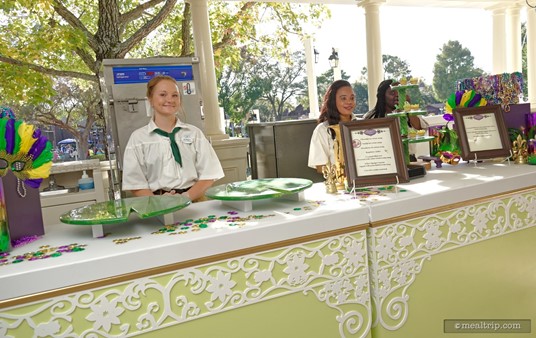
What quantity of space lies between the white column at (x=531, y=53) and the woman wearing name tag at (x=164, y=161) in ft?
20.4

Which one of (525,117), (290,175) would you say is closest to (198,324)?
(525,117)

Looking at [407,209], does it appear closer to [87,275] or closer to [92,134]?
[87,275]

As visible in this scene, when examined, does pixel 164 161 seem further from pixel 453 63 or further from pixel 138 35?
pixel 453 63

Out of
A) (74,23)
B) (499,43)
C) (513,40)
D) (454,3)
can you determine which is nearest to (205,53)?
(74,23)

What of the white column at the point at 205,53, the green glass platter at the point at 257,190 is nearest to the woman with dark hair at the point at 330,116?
the green glass platter at the point at 257,190

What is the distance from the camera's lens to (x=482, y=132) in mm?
1717

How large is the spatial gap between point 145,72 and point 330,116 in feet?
5.67

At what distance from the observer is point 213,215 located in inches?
48.6

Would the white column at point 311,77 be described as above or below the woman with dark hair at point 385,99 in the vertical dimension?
above

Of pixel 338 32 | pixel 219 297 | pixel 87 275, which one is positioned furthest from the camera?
pixel 338 32

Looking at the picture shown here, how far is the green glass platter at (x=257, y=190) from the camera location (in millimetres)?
1218

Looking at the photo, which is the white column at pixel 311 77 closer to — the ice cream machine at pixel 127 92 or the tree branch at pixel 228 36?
the tree branch at pixel 228 36

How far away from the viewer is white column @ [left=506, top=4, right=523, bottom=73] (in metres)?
6.41

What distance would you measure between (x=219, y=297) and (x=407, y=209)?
606mm
